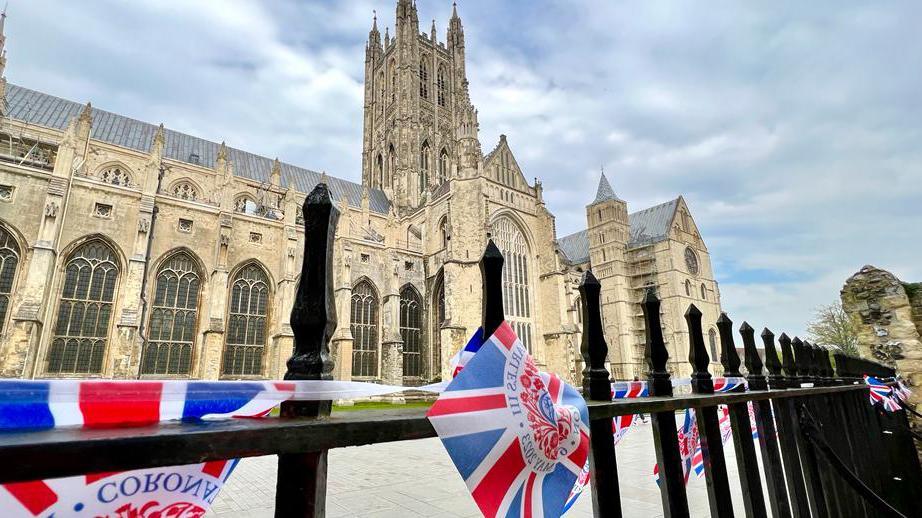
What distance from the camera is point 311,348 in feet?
3.25

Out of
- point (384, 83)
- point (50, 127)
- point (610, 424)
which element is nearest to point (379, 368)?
point (50, 127)

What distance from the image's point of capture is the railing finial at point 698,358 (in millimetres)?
1976

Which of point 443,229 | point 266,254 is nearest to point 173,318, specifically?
point 266,254

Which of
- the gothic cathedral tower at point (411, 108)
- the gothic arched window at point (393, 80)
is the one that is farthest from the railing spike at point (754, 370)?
the gothic arched window at point (393, 80)

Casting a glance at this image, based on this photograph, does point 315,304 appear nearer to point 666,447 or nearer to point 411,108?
point 666,447

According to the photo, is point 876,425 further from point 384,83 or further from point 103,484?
point 384,83

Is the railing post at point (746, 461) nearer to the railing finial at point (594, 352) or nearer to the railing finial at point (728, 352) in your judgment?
the railing finial at point (728, 352)

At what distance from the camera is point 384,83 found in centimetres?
3856

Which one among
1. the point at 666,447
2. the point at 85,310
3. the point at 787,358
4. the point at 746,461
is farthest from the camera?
the point at 85,310

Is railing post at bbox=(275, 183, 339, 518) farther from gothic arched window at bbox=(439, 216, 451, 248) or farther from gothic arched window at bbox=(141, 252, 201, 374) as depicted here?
gothic arched window at bbox=(439, 216, 451, 248)

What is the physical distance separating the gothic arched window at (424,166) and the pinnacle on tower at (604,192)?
14317mm

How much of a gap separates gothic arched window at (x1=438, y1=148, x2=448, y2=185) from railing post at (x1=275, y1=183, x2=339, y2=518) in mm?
33835

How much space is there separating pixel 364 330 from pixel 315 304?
21817 mm

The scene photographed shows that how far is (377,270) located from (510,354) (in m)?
22.3
